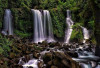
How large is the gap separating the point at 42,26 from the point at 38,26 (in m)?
0.61

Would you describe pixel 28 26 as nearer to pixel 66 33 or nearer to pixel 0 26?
pixel 0 26

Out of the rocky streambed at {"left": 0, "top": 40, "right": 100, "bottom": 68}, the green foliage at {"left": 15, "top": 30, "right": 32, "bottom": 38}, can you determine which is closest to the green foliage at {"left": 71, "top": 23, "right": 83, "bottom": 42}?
the rocky streambed at {"left": 0, "top": 40, "right": 100, "bottom": 68}

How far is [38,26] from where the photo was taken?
2000cm

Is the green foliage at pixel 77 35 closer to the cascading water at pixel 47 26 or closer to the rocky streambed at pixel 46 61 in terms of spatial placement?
the cascading water at pixel 47 26

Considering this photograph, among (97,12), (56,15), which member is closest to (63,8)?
(56,15)

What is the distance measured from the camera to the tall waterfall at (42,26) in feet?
64.6

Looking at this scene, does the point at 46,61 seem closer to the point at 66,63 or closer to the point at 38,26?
the point at 66,63

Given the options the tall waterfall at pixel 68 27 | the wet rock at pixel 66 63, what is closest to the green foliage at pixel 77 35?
the tall waterfall at pixel 68 27

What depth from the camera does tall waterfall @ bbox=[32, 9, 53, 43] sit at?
64.6 ft

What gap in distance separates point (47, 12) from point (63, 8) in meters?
3.11

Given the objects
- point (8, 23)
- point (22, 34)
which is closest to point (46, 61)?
point (22, 34)

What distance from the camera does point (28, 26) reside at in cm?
2011

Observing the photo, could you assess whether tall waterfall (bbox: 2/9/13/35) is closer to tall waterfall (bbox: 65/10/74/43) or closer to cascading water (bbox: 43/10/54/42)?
cascading water (bbox: 43/10/54/42)

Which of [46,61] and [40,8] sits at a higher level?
[40,8]
